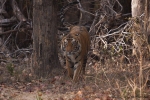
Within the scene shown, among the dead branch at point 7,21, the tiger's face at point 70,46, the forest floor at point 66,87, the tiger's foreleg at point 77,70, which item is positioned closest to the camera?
the forest floor at point 66,87

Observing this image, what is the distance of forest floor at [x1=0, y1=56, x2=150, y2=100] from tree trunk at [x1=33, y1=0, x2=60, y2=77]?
9.0 inches

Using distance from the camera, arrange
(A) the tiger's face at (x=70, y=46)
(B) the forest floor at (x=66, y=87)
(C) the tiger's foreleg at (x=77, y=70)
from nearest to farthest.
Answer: (B) the forest floor at (x=66, y=87)
(C) the tiger's foreleg at (x=77, y=70)
(A) the tiger's face at (x=70, y=46)

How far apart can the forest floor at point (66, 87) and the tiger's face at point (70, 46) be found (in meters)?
0.47

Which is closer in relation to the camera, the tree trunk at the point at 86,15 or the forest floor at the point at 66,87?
the forest floor at the point at 66,87

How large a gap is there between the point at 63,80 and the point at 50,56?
579 mm

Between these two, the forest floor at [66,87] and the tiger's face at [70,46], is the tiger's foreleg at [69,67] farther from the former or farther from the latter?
the tiger's face at [70,46]

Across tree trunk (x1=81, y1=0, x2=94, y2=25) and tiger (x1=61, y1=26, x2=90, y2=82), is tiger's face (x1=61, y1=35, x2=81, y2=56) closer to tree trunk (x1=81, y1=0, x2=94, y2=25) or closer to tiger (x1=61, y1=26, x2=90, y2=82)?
tiger (x1=61, y1=26, x2=90, y2=82)

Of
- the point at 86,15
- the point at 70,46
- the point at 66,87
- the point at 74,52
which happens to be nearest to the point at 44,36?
the point at 70,46

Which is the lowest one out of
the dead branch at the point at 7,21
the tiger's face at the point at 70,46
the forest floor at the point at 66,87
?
the forest floor at the point at 66,87

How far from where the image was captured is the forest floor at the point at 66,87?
6.27 metres

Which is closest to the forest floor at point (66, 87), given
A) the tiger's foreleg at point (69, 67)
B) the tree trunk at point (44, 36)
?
the tiger's foreleg at point (69, 67)

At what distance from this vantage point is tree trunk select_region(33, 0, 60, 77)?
7871 mm

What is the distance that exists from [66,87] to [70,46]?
110cm

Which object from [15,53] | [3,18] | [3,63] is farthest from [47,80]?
[3,18]
